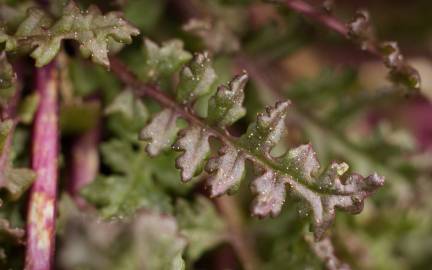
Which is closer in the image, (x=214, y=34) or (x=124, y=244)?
(x=124, y=244)

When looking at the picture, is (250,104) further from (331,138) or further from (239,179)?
(239,179)

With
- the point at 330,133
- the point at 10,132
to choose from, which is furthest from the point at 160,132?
the point at 330,133

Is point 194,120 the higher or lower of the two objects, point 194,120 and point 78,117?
the higher

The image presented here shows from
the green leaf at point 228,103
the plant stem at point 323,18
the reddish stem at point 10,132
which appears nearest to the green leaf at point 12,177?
the reddish stem at point 10,132

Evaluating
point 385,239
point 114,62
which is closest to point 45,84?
point 114,62

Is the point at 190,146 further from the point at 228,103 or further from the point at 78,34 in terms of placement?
the point at 78,34

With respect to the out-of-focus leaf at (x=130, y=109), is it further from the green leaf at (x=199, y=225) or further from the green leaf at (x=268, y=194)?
the green leaf at (x=268, y=194)
